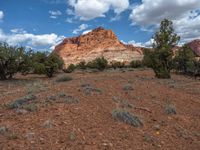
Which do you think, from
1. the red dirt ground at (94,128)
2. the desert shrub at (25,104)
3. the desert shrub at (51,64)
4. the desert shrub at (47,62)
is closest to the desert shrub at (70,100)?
the red dirt ground at (94,128)

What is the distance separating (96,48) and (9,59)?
343 ft

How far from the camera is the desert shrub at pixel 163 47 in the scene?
76.7 ft

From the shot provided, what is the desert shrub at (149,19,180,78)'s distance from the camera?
76.7 ft

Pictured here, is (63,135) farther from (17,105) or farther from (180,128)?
(180,128)

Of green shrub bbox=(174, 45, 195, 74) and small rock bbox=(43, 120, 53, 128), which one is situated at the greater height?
green shrub bbox=(174, 45, 195, 74)

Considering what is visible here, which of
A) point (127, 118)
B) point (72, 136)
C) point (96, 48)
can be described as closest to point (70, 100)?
point (127, 118)

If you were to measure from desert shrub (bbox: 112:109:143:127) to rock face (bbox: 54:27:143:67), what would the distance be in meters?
98.7

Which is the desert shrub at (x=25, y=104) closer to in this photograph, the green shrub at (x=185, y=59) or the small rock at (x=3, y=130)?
the small rock at (x=3, y=130)

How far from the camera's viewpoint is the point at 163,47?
75.9 ft

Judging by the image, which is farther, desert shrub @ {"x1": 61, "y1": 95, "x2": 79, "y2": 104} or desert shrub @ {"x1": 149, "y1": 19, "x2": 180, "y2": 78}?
desert shrub @ {"x1": 149, "y1": 19, "x2": 180, "y2": 78}

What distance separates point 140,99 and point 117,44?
118378mm

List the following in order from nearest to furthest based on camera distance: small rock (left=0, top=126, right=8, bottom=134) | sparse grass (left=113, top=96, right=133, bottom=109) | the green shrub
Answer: small rock (left=0, top=126, right=8, bottom=134), sparse grass (left=113, top=96, right=133, bottom=109), the green shrub

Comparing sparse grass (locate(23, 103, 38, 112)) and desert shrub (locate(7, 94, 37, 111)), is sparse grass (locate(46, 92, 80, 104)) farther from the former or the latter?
sparse grass (locate(23, 103, 38, 112))

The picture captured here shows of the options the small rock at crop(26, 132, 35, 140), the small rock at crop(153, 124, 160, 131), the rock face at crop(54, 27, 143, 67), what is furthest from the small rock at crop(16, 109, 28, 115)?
the rock face at crop(54, 27, 143, 67)
